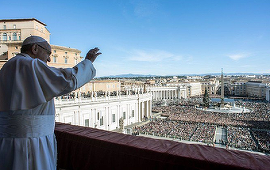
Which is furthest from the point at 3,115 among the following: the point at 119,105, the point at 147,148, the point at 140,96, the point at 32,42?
the point at 140,96


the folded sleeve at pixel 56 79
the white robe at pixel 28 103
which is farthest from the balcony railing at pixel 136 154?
the folded sleeve at pixel 56 79

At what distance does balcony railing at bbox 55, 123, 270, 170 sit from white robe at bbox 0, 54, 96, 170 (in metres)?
0.92

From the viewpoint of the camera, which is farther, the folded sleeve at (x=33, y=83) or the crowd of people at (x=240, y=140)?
the crowd of people at (x=240, y=140)

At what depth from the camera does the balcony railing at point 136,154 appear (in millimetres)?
1989

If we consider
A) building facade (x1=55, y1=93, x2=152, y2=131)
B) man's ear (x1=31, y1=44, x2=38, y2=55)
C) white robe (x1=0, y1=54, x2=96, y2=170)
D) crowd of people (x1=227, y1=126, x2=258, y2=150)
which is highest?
man's ear (x1=31, y1=44, x2=38, y2=55)

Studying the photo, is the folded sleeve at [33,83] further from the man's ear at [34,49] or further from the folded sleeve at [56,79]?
the man's ear at [34,49]

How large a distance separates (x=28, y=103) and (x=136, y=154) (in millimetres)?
1382

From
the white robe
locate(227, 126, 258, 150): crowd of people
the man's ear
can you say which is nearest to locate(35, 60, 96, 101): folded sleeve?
the white robe

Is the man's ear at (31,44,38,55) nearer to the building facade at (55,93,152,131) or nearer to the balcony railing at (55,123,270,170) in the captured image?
the balcony railing at (55,123,270,170)

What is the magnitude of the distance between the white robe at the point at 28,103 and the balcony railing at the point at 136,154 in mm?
916

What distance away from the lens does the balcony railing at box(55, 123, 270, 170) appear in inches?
78.3

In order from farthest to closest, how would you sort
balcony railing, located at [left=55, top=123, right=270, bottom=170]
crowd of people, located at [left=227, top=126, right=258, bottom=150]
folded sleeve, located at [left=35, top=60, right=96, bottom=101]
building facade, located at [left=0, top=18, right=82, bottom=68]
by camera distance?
building facade, located at [left=0, top=18, right=82, bottom=68]
crowd of people, located at [left=227, top=126, right=258, bottom=150]
balcony railing, located at [left=55, top=123, right=270, bottom=170]
folded sleeve, located at [left=35, top=60, right=96, bottom=101]

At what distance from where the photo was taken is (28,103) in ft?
5.56

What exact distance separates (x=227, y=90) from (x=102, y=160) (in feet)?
479
